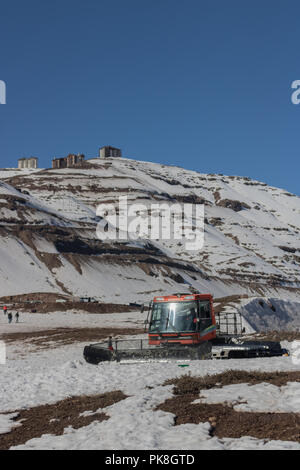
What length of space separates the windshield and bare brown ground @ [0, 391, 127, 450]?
7.53 metres

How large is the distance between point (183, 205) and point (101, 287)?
339ft

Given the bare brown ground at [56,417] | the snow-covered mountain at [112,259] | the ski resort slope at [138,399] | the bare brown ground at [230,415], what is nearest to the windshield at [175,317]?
the ski resort slope at [138,399]

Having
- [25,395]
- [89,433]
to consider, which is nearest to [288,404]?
[89,433]

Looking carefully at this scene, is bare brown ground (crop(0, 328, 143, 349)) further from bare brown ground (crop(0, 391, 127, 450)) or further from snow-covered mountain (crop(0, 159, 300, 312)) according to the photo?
snow-covered mountain (crop(0, 159, 300, 312))

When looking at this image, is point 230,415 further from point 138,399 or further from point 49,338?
point 49,338

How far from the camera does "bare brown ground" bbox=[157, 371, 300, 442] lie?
841 cm

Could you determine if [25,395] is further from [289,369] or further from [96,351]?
[289,369]

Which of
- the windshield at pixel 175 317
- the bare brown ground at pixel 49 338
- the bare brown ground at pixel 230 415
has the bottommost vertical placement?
the bare brown ground at pixel 49 338

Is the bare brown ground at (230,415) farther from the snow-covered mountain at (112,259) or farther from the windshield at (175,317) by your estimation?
the snow-covered mountain at (112,259)

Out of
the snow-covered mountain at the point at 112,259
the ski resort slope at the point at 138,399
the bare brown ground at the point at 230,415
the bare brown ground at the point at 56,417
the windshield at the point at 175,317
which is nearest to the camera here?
the ski resort slope at the point at 138,399

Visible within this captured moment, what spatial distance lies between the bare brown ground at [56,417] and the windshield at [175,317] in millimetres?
7534

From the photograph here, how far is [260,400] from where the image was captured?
10305 millimetres

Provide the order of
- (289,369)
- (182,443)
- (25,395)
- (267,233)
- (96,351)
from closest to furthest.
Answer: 1. (182,443)
2. (25,395)
3. (289,369)
4. (96,351)
5. (267,233)

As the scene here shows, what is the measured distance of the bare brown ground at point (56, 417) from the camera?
Answer: 9633mm
